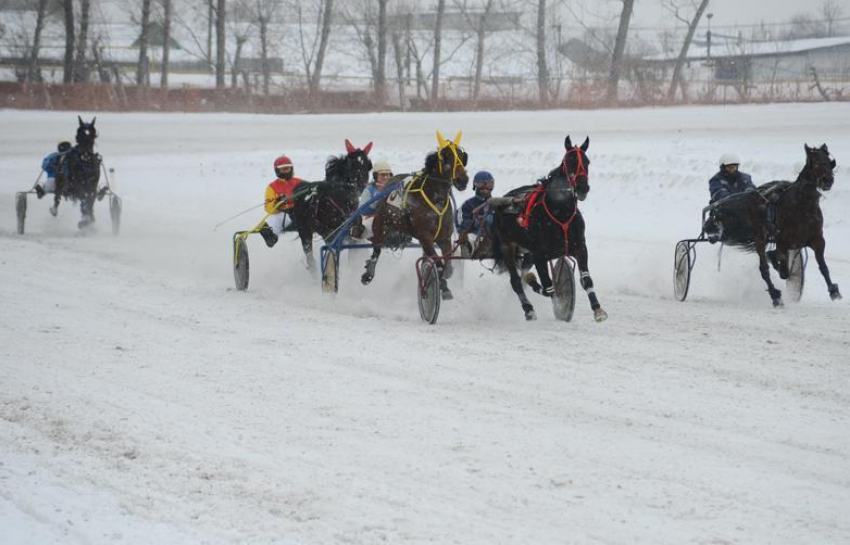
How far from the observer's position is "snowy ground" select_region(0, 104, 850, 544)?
521cm

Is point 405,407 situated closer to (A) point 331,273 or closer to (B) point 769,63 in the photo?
(A) point 331,273

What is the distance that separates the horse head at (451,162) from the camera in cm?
1057

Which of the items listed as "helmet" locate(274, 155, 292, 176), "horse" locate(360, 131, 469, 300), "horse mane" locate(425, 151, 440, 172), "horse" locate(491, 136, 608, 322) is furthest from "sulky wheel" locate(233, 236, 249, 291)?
"horse" locate(491, 136, 608, 322)

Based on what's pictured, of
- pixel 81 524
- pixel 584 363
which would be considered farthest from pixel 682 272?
pixel 81 524

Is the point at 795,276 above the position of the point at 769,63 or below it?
below

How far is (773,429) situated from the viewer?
6.58 m

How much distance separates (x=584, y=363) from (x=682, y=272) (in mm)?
4720

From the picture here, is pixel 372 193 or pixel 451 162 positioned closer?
pixel 451 162

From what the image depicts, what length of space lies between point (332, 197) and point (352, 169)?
43cm

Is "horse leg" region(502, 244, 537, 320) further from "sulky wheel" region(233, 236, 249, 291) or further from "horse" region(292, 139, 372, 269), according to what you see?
"sulky wheel" region(233, 236, 249, 291)

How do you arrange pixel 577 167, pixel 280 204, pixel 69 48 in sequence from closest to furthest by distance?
pixel 577 167 → pixel 280 204 → pixel 69 48

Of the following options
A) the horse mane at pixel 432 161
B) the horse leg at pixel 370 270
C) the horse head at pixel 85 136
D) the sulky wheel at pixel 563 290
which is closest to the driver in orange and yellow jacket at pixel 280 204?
the horse leg at pixel 370 270

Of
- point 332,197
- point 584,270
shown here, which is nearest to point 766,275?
point 584,270

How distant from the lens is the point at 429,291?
1070cm
